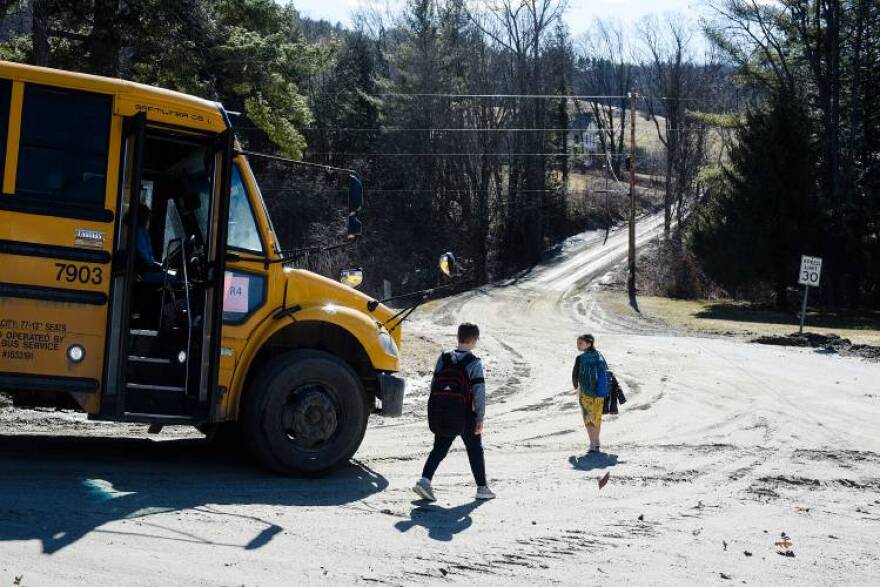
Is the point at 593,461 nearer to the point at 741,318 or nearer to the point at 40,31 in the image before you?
the point at 40,31

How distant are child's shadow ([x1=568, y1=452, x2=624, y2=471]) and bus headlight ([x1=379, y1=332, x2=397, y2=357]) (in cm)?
263

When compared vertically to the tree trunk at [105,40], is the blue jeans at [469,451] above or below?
below

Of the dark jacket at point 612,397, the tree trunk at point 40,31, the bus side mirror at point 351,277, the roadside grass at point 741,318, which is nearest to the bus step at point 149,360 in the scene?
the bus side mirror at point 351,277

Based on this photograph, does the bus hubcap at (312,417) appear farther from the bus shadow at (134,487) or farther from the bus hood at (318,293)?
the bus hood at (318,293)

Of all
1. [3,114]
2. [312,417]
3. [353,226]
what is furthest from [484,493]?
[3,114]

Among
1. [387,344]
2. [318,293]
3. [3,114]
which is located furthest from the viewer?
[387,344]

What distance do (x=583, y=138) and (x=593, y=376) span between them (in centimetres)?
10073

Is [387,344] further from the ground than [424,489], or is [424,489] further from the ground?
[387,344]

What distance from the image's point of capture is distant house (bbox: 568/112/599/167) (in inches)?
3529

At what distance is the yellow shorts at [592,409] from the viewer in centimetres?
1186

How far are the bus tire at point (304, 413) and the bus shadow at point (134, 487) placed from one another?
0.20m

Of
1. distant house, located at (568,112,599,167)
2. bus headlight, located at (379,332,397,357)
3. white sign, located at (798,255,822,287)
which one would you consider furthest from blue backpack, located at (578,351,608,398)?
distant house, located at (568,112,599,167)

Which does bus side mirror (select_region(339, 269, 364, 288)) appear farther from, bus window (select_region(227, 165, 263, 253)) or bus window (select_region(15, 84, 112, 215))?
bus window (select_region(15, 84, 112, 215))

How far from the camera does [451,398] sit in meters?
8.42
